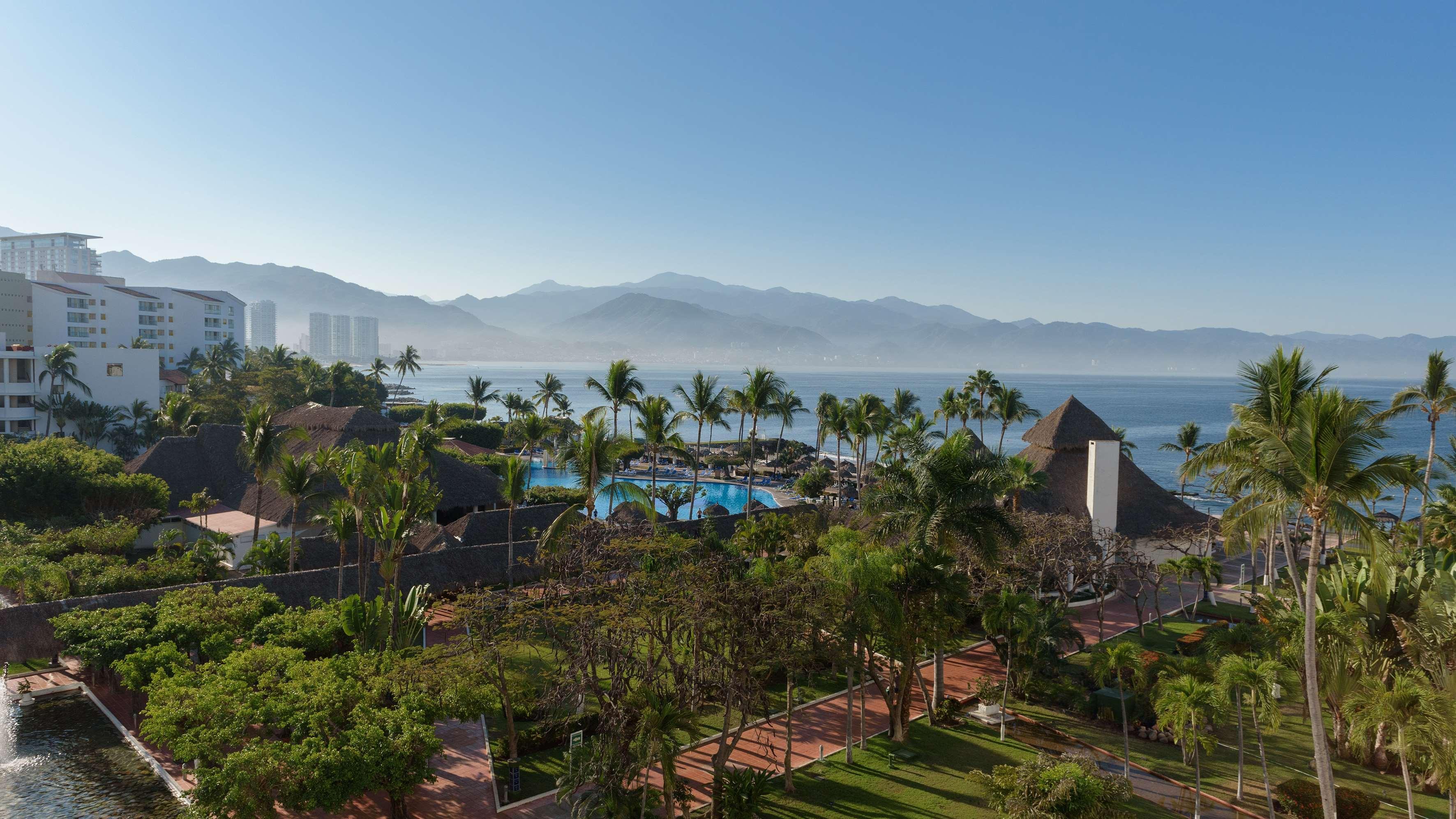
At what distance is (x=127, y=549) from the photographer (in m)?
30.1

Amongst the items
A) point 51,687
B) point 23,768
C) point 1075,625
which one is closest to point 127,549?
point 51,687

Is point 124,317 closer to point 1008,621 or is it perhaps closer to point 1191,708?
point 1008,621

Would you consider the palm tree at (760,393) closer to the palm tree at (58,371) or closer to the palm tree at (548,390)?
the palm tree at (548,390)

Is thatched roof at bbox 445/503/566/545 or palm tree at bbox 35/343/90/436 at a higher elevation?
palm tree at bbox 35/343/90/436

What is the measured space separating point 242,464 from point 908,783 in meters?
32.8

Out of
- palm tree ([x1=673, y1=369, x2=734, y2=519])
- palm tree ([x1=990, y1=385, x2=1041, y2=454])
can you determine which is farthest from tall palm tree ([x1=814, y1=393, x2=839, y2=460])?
palm tree ([x1=673, y1=369, x2=734, y2=519])

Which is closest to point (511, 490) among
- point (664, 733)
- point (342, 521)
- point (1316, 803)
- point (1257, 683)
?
point (342, 521)

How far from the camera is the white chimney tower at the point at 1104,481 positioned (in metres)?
30.6

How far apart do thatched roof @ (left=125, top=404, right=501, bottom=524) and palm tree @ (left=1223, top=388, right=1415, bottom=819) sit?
3010 cm

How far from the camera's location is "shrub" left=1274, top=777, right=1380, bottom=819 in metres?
15.1

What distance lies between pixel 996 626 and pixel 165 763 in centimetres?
1767

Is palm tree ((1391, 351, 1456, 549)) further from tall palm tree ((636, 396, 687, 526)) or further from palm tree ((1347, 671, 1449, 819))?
tall palm tree ((636, 396, 687, 526))

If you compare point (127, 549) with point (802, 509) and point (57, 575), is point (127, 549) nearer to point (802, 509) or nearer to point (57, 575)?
point (57, 575)

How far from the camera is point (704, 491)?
58.4 m
